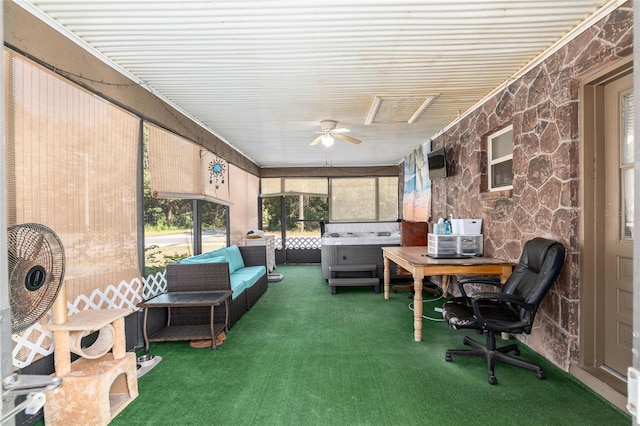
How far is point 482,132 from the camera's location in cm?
399

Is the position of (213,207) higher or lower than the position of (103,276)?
higher

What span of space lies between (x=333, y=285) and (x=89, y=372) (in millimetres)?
3537

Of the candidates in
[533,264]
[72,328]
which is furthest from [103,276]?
[533,264]

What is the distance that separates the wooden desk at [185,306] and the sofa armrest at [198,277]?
84 millimetres

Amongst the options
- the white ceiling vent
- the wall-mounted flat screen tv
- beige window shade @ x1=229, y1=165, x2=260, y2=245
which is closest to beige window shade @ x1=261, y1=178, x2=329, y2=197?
beige window shade @ x1=229, y1=165, x2=260, y2=245

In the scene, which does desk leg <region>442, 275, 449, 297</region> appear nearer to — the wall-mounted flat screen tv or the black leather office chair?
the wall-mounted flat screen tv

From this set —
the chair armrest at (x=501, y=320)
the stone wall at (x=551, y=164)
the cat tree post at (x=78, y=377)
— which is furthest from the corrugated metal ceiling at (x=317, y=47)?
the chair armrest at (x=501, y=320)

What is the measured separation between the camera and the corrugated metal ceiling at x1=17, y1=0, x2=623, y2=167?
7.05 ft

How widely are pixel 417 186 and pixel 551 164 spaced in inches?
153

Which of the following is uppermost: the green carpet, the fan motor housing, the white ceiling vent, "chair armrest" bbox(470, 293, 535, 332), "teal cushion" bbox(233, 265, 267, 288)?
the white ceiling vent

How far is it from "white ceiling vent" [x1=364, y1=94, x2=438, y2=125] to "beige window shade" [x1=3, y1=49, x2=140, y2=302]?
2.67m

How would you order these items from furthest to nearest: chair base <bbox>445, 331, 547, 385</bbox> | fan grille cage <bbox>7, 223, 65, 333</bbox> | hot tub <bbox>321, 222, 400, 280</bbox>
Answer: hot tub <bbox>321, 222, 400, 280</bbox> → chair base <bbox>445, 331, 547, 385</bbox> → fan grille cage <bbox>7, 223, 65, 333</bbox>

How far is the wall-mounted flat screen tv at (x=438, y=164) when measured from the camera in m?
5.03

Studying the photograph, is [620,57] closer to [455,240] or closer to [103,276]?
[455,240]
